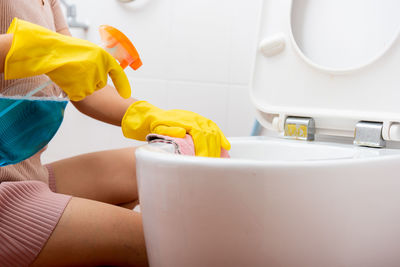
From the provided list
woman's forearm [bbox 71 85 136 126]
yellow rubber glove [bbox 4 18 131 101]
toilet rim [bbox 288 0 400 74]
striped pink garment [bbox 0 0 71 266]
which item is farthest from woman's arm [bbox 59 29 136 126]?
toilet rim [bbox 288 0 400 74]

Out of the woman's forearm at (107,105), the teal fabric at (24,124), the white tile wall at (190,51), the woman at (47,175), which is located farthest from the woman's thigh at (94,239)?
the white tile wall at (190,51)

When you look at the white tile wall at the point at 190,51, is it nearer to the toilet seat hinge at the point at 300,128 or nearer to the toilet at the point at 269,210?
the toilet seat hinge at the point at 300,128

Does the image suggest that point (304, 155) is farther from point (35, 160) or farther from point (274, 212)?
point (35, 160)

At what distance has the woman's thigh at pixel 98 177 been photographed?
83cm

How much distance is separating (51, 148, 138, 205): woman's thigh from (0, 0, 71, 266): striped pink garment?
0.23 feet

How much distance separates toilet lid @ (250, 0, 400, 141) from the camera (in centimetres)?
72

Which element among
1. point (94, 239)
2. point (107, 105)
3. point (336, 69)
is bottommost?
point (94, 239)

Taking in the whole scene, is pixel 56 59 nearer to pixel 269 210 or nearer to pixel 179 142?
pixel 179 142

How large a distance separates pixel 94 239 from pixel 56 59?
26 centimetres

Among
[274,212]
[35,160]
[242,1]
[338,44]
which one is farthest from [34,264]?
[242,1]

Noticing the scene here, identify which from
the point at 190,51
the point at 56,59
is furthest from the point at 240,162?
the point at 190,51

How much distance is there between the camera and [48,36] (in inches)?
22.0

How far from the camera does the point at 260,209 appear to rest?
18.1 inches

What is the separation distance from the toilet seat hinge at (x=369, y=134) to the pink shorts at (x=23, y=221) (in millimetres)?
479
